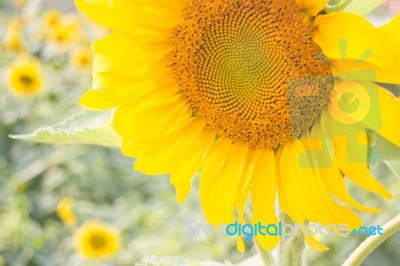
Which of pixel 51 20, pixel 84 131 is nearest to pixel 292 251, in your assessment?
pixel 84 131

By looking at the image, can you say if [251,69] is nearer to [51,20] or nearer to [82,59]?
[82,59]

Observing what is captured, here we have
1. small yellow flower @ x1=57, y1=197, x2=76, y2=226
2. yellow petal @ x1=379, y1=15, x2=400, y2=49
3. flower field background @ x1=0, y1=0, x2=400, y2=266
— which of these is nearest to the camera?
yellow petal @ x1=379, y1=15, x2=400, y2=49

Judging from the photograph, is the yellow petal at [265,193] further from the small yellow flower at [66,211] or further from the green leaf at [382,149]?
the small yellow flower at [66,211]

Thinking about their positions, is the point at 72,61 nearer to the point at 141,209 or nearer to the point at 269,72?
the point at 141,209

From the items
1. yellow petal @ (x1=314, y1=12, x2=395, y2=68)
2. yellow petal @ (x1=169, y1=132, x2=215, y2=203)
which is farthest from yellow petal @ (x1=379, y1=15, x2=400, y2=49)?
yellow petal @ (x1=169, y1=132, x2=215, y2=203)

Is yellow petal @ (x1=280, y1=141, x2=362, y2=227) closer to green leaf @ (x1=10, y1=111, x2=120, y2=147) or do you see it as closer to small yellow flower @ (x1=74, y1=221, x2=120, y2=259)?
green leaf @ (x1=10, y1=111, x2=120, y2=147)

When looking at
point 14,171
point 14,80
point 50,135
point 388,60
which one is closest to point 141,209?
point 14,171
